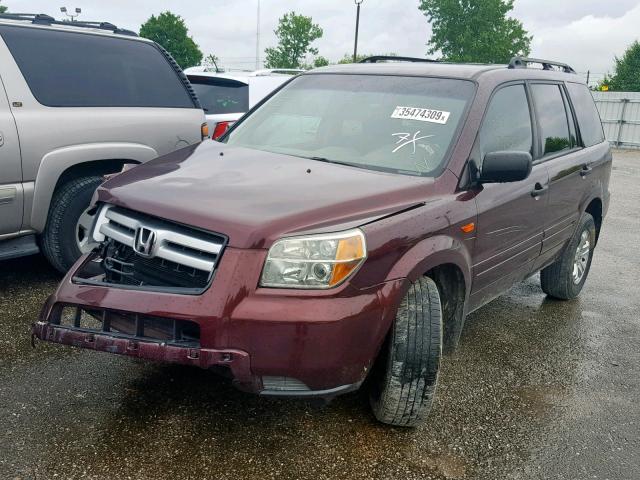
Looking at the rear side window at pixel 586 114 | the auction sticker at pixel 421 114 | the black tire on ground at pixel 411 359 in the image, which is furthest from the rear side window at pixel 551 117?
the black tire on ground at pixel 411 359

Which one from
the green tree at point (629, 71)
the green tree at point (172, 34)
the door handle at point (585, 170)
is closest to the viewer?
the door handle at point (585, 170)

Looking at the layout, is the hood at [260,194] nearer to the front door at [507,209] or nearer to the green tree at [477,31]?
the front door at [507,209]

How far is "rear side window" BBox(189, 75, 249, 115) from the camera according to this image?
7.21m

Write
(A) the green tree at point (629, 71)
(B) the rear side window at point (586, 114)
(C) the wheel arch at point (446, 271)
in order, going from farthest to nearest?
(A) the green tree at point (629, 71) < (B) the rear side window at point (586, 114) < (C) the wheel arch at point (446, 271)

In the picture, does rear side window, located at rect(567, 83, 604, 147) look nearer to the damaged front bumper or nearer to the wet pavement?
the wet pavement

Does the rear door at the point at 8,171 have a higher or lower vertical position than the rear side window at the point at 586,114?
lower

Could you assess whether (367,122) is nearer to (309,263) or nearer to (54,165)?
(309,263)

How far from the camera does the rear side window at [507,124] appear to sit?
3557mm

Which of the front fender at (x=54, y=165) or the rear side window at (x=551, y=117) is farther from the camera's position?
the front fender at (x=54, y=165)

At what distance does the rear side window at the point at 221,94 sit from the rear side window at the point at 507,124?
3859 millimetres

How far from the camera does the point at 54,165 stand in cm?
445

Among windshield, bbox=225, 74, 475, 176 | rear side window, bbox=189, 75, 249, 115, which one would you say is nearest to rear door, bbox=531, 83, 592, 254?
windshield, bbox=225, 74, 475, 176

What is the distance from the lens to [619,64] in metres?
54.3

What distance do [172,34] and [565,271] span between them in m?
63.3
